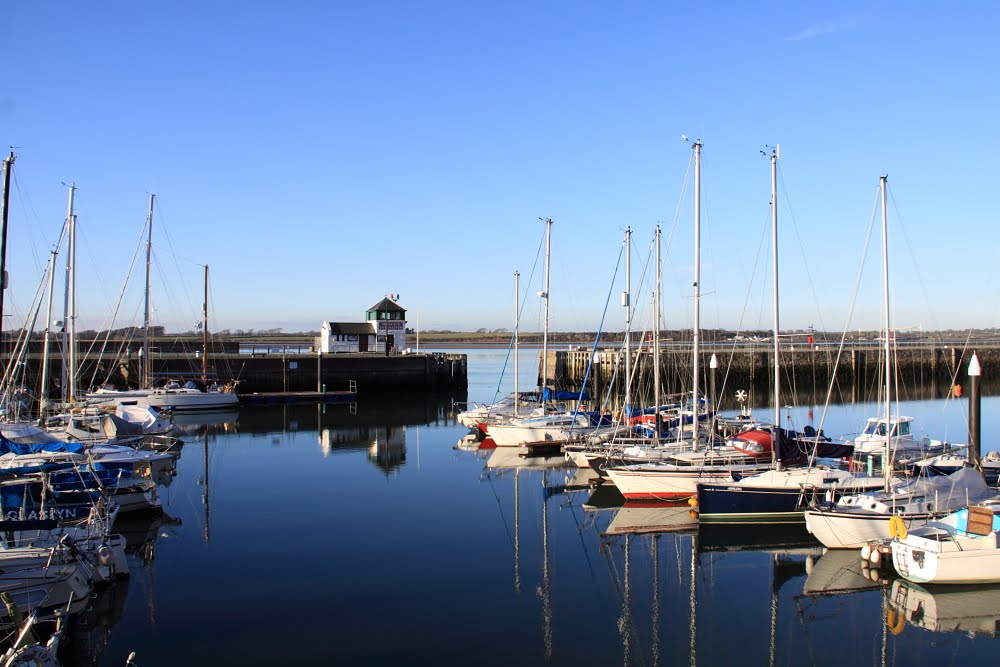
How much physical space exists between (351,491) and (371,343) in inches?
1827

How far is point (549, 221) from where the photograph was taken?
41000 mm

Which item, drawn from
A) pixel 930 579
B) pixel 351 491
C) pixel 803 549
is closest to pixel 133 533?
pixel 351 491

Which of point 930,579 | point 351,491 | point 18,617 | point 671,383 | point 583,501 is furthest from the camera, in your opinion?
point 671,383

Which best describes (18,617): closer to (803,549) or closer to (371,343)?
(803,549)

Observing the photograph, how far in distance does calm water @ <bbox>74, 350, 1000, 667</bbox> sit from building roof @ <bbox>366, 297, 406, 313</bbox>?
46.0 meters

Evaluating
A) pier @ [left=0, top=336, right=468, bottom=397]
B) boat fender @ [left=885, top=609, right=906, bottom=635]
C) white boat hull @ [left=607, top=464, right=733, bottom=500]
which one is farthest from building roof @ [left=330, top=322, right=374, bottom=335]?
boat fender @ [left=885, top=609, right=906, bottom=635]

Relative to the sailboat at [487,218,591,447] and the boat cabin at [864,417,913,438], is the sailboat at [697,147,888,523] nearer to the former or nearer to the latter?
the boat cabin at [864,417,913,438]

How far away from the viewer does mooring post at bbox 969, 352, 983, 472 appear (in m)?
22.7

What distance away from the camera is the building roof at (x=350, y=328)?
7121 cm

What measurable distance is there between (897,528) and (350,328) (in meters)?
59.1

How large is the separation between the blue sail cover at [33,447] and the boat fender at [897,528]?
67.5ft

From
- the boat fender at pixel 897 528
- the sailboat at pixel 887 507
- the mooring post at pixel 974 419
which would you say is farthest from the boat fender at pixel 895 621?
the mooring post at pixel 974 419

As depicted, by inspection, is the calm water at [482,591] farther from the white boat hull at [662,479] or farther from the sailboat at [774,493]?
the sailboat at [774,493]

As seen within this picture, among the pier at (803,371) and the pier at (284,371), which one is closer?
the pier at (284,371)
